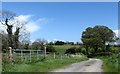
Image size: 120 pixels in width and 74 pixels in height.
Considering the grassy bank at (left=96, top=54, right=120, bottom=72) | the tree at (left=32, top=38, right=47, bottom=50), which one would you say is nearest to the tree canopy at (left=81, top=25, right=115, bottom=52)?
the tree at (left=32, top=38, right=47, bottom=50)

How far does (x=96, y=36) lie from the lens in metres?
88.1

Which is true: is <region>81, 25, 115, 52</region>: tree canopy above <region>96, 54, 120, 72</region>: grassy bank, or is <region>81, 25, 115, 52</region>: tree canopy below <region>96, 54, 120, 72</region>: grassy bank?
above

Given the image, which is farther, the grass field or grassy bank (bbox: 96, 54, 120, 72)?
the grass field

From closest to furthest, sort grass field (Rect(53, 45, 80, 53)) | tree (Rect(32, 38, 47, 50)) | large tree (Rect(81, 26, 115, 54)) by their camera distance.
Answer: tree (Rect(32, 38, 47, 50)) → grass field (Rect(53, 45, 80, 53)) → large tree (Rect(81, 26, 115, 54))

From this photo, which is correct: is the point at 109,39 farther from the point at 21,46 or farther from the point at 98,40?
the point at 21,46

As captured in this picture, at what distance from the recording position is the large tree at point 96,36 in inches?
3418

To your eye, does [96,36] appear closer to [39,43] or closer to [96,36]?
[96,36]

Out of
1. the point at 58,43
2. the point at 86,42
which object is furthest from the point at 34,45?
the point at 86,42

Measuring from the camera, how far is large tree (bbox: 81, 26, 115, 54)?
86.8 metres

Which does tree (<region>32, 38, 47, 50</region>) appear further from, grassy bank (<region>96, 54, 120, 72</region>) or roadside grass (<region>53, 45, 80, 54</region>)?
grassy bank (<region>96, 54, 120, 72</region>)

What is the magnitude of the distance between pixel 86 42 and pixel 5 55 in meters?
65.2

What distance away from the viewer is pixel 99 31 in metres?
92.2

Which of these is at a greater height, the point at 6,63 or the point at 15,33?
the point at 15,33

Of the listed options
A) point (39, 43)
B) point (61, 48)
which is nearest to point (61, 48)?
point (61, 48)
